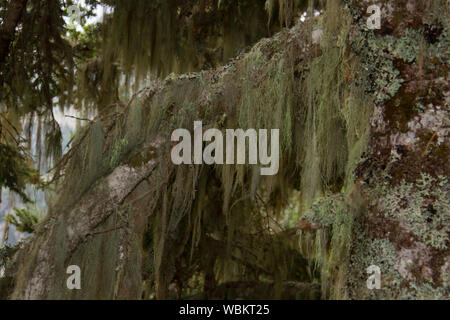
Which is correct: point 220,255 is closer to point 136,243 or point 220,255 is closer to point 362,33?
point 136,243

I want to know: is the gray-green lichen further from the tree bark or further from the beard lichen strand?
the tree bark

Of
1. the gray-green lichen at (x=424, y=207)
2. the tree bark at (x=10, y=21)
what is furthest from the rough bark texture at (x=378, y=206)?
the tree bark at (x=10, y=21)

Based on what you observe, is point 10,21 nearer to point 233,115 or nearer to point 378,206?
point 233,115

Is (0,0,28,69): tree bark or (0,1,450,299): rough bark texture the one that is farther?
(0,0,28,69): tree bark

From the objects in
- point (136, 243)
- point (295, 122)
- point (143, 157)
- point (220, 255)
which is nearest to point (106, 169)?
point (143, 157)

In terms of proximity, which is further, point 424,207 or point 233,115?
point 233,115

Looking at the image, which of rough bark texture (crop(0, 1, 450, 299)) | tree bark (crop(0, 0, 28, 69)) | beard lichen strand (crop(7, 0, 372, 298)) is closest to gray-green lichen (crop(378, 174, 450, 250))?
rough bark texture (crop(0, 1, 450, 299))

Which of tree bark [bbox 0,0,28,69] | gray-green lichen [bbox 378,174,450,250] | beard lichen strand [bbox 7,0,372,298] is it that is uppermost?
tree bark [bbox 0,0,28,69]

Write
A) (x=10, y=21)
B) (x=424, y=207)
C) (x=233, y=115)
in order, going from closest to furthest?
1. (x=424, y=207)
2. (x=233, y=115)
3. (x=10, y=21)

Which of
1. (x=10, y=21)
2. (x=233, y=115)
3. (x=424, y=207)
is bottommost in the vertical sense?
(x=424, y=207)

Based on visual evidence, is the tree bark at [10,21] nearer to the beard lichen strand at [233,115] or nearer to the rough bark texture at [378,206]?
the beard lichen strand at [233,115]

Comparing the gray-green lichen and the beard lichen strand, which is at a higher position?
the beard lichen strand

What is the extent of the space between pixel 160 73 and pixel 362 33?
2.18 metres

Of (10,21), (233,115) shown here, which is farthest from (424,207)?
(10,21)
